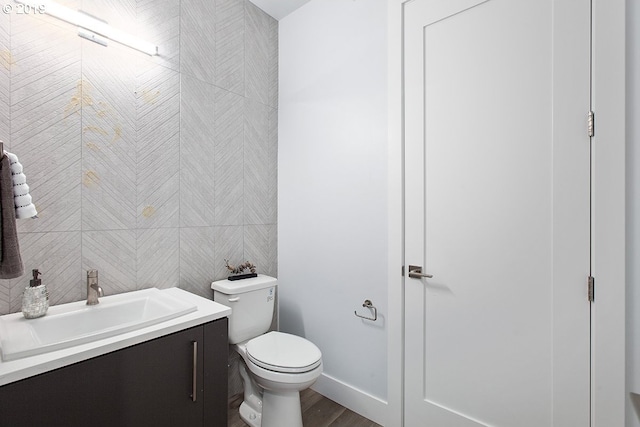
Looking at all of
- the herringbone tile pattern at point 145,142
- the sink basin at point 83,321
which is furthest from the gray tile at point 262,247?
the sink basin at point 83,321

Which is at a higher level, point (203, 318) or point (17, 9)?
point (17, 9)

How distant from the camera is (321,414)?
1827 mm

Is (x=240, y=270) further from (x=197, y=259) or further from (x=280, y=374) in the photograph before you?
(x=280, y=374)

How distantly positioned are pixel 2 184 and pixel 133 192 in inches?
24.0

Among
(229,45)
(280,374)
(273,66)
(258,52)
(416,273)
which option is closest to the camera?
(280,374)

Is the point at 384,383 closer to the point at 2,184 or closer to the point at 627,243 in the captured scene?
the point at 627,243

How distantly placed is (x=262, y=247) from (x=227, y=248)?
0.96 feet

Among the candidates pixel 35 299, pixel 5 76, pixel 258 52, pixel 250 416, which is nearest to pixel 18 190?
pixel 35 299

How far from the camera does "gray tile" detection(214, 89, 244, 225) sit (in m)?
1.93

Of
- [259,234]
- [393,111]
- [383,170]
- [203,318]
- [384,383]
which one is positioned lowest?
[384,383]

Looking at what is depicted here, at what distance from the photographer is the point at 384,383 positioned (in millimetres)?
1742

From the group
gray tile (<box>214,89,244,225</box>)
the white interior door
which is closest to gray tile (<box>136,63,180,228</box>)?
gray tile (<box>214,89,244,225</box>)

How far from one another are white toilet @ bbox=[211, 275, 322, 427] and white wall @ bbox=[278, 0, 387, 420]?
0.32 metres

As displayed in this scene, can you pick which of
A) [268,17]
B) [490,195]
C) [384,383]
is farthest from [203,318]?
[268,17]
